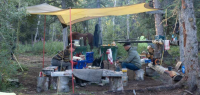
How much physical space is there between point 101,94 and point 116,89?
1.69 ft

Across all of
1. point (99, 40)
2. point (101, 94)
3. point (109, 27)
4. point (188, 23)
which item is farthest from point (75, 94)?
point (109, 27)

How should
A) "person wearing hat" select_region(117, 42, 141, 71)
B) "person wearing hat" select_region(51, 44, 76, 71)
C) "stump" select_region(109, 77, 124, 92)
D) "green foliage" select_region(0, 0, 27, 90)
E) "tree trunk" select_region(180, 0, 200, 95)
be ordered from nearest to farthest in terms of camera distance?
"tree trunk" select_region(180, 0, 200, 95) → "green foliage" select_region(0, 0, 27, 90) → "stump" select_region(109, 77, 124, 92) → "person wearing hat" select_region(51, 44, 76, 71) → "person wearing hat" select_region(117, 42, 141, 71)

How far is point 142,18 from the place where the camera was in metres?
14.3

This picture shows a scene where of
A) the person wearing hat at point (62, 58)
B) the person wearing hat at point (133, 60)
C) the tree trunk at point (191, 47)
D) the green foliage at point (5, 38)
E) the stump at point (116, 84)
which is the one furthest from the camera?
the person wearing hat at point (133, 60)

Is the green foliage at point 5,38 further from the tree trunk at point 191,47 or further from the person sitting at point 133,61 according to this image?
the tree trunk at point 191,47

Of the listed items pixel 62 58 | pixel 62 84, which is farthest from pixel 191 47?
pixel 62 58

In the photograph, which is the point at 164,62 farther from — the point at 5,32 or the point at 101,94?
the point at 5,32

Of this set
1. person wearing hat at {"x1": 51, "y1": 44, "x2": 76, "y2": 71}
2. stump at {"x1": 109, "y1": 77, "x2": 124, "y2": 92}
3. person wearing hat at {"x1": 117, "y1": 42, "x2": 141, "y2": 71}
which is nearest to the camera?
stump at {"x1": 109, "y1": 77, "x2": 124, "y2": 92}

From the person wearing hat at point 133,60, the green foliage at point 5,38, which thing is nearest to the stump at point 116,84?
the person wearing hat at point 133,60

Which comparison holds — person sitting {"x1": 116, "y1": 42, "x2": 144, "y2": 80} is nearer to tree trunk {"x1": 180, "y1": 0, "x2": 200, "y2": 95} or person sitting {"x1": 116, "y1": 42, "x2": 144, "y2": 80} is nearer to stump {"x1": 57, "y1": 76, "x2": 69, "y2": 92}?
tree trunk {"x1": 180, "y1": 0, "x2": 200, "y2": 95}

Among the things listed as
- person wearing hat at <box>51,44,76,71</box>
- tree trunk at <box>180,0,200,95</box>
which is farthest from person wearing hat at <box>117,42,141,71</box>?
tree trunk at <box>180,0,200,95</box>

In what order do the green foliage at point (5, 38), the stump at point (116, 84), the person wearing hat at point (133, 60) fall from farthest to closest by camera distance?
the person wearing hat at point (133, 60) < the stump at point (116, 84) < the green foliage at point (5, 38)

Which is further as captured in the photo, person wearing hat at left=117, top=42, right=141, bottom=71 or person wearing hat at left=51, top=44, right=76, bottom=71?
person wearing hat at left=117, top=42, right=141, bottom=71

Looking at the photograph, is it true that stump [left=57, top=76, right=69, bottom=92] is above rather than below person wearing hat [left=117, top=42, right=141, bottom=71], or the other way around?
below
